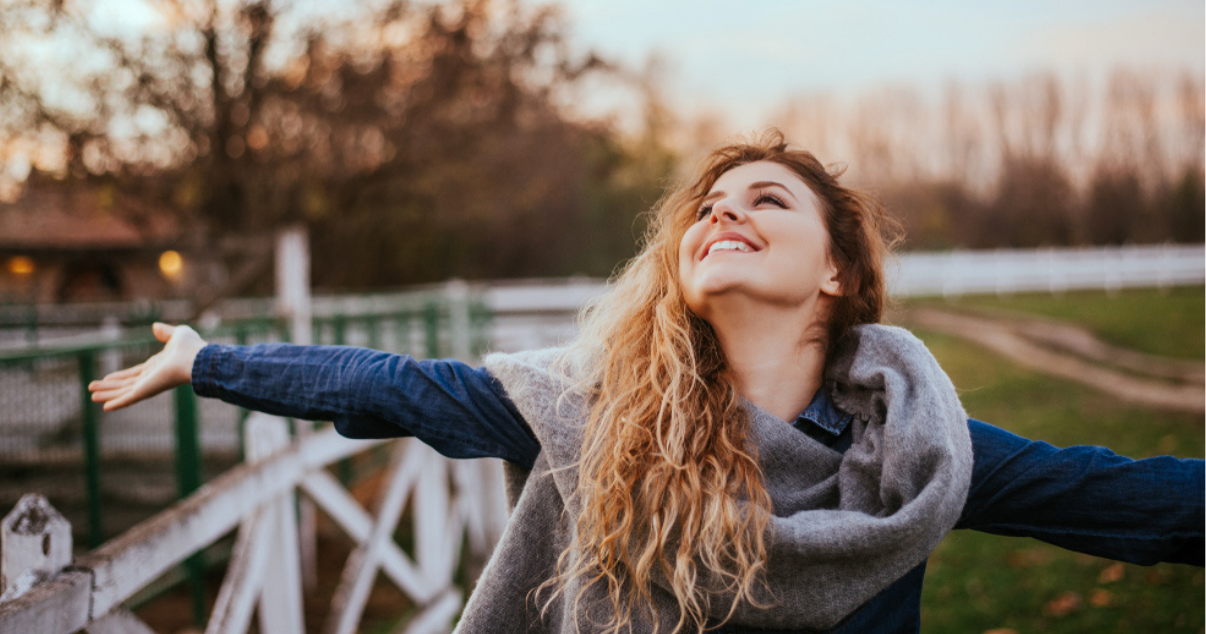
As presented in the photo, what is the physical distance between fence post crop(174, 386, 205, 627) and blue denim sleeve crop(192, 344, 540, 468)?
8.95ft

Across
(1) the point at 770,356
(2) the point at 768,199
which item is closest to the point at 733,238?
(2) the point at 768,199

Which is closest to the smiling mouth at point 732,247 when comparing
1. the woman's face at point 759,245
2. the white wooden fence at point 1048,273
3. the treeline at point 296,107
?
the woman's face at point 759,245

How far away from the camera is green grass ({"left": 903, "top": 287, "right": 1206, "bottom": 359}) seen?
11742 mm

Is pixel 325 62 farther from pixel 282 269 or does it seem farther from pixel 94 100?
pixel 282 269

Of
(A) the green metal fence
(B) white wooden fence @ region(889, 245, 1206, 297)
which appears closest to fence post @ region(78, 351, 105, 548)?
(A) the green metal fence

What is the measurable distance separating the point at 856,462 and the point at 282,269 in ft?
18.3

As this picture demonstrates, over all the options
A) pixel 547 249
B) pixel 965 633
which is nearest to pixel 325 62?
pixel 965 633

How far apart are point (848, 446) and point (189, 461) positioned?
358 cm

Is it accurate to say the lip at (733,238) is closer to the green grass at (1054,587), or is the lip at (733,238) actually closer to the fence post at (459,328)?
the green grass at (1054,587)

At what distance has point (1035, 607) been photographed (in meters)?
4.56

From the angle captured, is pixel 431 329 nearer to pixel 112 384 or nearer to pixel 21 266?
pixel 112 384

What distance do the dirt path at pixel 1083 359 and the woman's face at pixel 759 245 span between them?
8878mm

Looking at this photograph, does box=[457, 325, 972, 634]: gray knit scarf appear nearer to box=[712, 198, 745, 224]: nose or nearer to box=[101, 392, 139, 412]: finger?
box=[712, 198, 745, 224]: nose

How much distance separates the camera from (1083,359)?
11477 mm
